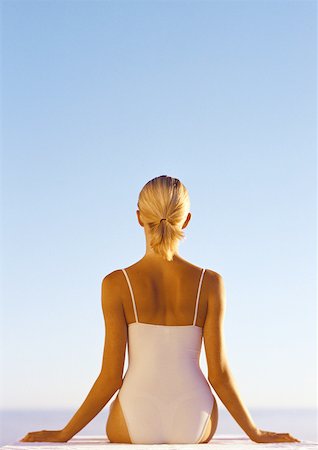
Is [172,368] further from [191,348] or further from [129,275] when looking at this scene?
[129,275]

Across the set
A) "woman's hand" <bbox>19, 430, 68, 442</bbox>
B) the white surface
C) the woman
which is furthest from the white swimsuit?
"woman's hand" <bbox>19, 430, 68, 442</bbox>

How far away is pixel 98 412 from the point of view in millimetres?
4723

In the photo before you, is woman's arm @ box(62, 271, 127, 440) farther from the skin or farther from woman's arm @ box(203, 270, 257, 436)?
woman's arm @ box(203, 270, 257, 436)

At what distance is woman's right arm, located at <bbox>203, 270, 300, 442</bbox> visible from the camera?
185 inches

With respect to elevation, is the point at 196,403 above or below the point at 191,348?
below

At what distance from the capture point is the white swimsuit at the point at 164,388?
454 cm

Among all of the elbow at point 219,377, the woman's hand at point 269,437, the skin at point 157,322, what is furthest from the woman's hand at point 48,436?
the woman's hand at point 269,437

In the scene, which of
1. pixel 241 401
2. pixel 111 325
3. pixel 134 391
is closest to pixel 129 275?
pixel 111 325

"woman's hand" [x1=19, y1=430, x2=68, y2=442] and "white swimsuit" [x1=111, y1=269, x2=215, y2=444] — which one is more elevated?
"white swimsuit" [x1=111, y1=269, x2=215, y2=444]

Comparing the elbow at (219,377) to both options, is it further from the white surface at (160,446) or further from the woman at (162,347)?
the white surface at (160,446)

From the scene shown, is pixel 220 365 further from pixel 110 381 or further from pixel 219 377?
pixel 110 381

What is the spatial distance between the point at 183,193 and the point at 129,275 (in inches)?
21.3

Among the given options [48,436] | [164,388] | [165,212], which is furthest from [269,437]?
[165,212]

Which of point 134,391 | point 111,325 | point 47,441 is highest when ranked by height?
point 111,325
